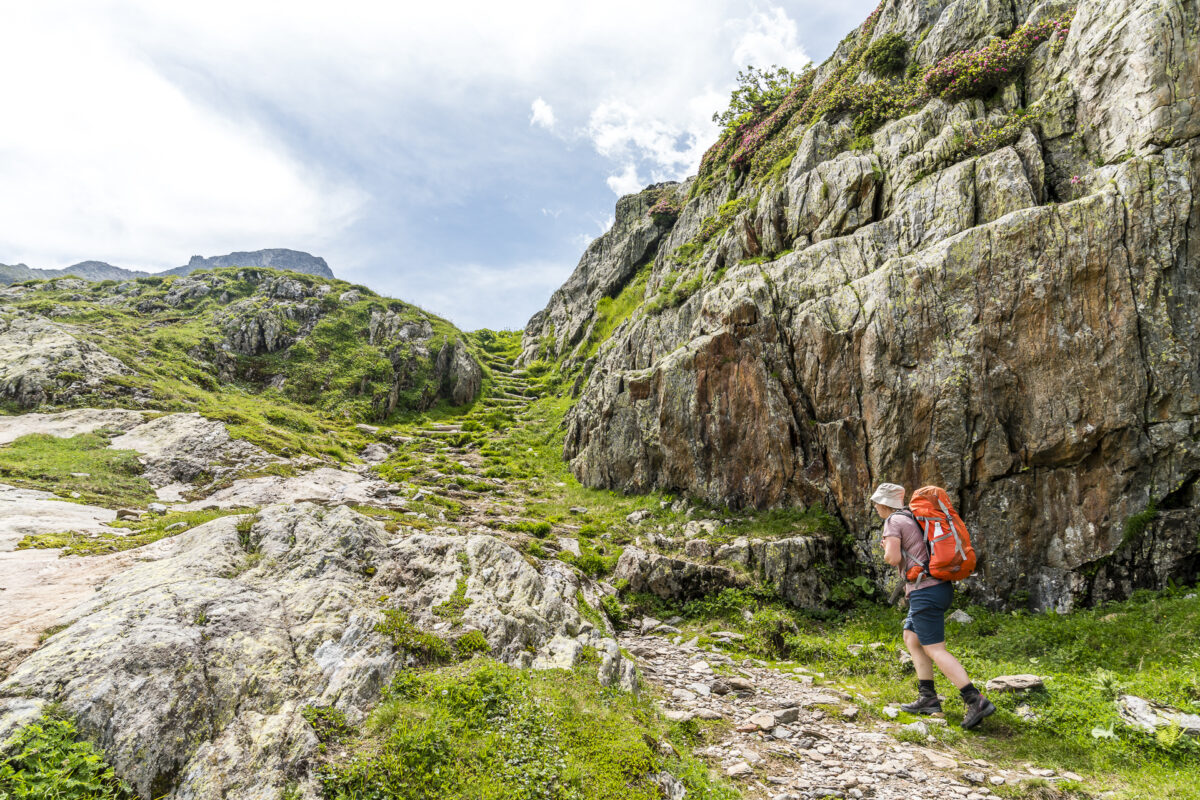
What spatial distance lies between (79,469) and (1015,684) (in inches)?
1242

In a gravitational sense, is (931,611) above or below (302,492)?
below

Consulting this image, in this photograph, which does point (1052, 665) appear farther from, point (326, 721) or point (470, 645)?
point (326, 721)

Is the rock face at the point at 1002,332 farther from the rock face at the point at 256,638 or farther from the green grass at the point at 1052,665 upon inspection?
the rock face at the point at 256,638

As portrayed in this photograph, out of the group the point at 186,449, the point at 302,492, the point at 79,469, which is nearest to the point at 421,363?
the point at 186,449

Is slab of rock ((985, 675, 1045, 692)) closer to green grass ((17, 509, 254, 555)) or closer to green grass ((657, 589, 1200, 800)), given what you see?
green grass ((657, 589, 1200, 800))

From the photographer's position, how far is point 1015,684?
9102mm

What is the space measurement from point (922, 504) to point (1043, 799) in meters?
4.45

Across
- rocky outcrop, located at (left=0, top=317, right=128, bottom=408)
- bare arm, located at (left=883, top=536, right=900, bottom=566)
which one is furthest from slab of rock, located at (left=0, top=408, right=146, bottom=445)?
bare arm, located at (left=883, top=536, right=900, bottom=566)

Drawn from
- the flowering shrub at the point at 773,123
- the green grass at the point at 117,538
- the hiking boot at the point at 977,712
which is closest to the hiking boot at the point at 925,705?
the hiking boot at the point at 977,712

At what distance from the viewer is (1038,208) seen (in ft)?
51.7

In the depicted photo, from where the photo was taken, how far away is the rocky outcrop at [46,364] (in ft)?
93.5

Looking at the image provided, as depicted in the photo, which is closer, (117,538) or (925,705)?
(925,705)

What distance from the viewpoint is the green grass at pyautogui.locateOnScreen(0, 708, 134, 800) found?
4.38 meters

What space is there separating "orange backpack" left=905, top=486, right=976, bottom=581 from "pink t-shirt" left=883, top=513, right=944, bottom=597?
0.30 feet
